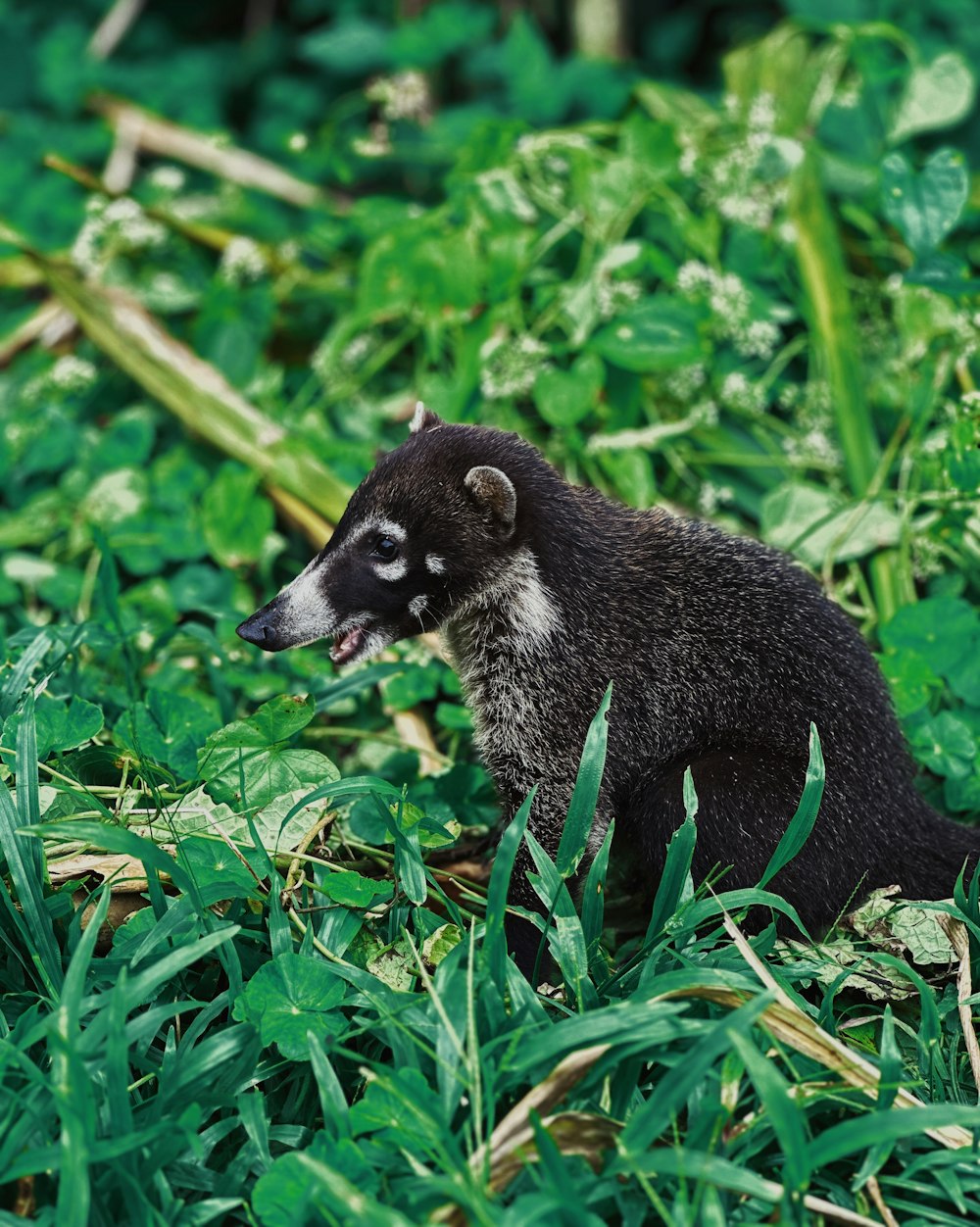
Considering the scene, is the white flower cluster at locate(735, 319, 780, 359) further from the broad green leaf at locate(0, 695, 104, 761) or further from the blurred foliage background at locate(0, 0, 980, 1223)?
the broad green leaf at locate(0, 695, 104, 761)

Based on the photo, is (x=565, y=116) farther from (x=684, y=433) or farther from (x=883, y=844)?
(x=883, y=844)

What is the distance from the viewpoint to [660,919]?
2824 millimetres

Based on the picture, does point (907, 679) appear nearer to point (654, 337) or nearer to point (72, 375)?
point (654, 337)

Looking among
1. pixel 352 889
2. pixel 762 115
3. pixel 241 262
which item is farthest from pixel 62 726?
pixel 762 115

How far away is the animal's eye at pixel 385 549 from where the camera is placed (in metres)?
3.30

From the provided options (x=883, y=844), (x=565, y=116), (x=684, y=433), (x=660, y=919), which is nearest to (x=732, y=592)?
(x=883, y=844)

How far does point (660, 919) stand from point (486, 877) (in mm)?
745

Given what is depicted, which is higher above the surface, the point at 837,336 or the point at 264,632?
the point at 837,336

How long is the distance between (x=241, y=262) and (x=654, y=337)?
1916 millimetres

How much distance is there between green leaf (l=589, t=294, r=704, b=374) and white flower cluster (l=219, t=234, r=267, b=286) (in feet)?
5.55

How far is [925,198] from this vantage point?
13.4 feet

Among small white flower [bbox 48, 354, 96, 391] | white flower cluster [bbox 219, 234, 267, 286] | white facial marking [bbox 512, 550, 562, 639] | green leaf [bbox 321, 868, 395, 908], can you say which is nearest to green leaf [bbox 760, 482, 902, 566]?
white facial marking [bbox 512, 550, 562, 639]

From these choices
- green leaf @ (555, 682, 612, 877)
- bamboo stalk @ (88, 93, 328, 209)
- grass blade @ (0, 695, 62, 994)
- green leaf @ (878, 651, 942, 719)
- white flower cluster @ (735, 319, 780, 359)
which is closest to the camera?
grass blade @ (0, 695, 62, 994)

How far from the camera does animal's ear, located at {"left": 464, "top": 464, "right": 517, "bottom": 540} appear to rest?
10.5ft
